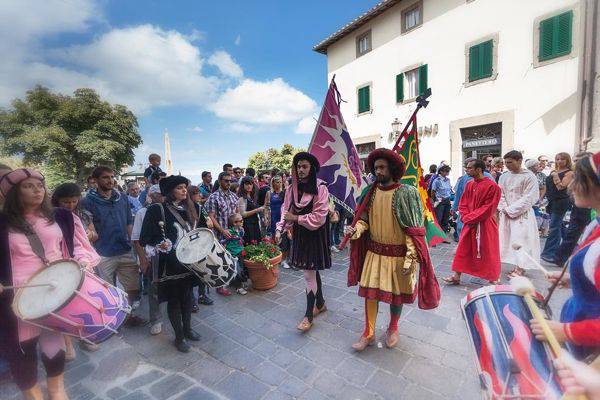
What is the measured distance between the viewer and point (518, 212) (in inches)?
182

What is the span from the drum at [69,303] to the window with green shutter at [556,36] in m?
13.3

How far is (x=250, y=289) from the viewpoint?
4676mm

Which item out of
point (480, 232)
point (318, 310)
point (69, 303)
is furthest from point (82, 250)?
point (480, 232)

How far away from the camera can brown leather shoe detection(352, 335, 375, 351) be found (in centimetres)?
289

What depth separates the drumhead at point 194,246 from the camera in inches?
111

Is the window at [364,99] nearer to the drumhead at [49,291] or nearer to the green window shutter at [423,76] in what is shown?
the green window shutter at [423,76]

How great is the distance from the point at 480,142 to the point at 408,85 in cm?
435

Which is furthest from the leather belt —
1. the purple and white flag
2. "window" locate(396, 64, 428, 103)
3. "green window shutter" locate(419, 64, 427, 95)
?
"window" locate(396, 64, 428, 103)

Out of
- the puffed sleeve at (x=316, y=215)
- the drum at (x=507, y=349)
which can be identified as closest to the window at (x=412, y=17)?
the puffed sleeve at (x=316, y=215)

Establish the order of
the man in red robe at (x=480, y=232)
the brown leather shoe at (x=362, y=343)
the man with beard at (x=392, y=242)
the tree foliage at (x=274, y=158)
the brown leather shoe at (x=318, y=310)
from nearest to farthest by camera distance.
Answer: the man with beard at (x=392, y=242) < the brown leather shoe at (x=362, y=343) < the brown leather shoe at (x=318, y=310) < the man in red robe at (x=480, y=232) < the tree foliage at (x=274, y=158)

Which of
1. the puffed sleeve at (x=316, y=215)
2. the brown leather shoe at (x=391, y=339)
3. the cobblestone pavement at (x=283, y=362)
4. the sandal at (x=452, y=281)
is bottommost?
the sandal at (x=452, y=281)

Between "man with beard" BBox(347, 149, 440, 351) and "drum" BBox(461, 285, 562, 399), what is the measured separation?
3.45 ft

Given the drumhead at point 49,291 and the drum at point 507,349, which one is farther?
the drumhead at point 49,291

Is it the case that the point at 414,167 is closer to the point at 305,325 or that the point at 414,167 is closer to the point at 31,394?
the point at 305,325
